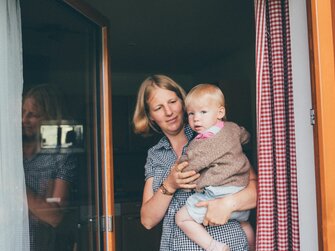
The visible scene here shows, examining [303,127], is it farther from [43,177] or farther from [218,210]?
[43,177]

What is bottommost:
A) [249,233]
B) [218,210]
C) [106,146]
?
[249,233]

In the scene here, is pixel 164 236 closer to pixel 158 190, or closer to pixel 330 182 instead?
pixel 158 190

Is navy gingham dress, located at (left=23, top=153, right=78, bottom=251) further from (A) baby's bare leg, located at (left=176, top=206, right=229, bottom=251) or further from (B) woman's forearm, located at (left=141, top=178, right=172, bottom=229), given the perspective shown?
(A) baby's bare leg, located at (left=176, top=206, right=229, bottom=251)

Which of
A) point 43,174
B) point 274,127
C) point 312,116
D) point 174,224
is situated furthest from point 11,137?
point 312,116

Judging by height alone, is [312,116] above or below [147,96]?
below

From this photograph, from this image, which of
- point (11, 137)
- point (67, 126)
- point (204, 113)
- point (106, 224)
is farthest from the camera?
point (106, 224)

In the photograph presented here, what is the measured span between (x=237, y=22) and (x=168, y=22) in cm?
66

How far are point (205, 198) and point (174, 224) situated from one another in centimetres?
23

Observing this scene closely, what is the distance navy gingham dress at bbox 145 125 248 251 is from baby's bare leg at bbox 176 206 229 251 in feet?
0.15

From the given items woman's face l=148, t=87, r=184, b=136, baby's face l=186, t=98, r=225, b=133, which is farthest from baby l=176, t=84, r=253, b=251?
woman's face l=148, t=87, r=184, b=136

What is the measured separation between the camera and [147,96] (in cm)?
240

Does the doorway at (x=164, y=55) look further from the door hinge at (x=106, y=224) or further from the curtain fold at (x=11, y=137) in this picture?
the door hinge at (x=106, y=224)

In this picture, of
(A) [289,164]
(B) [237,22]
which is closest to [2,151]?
(A) [289,164]

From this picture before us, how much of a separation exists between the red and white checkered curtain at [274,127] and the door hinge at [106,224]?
86 centimetres
